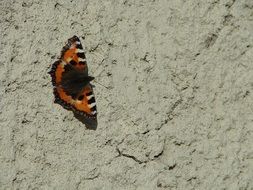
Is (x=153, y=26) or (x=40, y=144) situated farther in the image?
(x=153, y=26)

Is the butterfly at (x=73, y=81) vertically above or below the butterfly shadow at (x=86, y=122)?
above

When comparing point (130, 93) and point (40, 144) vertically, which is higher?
point (130, 93)

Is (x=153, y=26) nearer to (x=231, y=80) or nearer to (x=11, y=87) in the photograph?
(x=231, y=80)

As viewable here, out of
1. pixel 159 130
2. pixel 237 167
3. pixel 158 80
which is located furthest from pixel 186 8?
pixel 237 167

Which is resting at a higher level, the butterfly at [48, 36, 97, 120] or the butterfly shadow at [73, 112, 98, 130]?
the butterfly at [48, 36, 97, 120]
